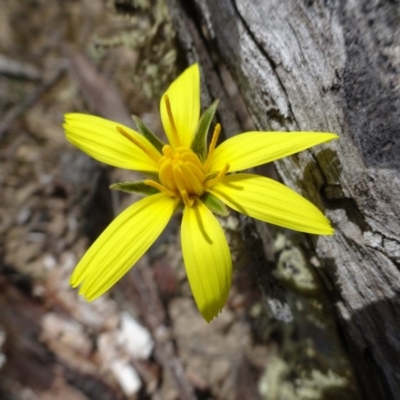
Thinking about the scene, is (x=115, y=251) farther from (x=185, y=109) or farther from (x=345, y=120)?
(x=345, y=120)

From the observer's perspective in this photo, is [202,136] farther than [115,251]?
Yes

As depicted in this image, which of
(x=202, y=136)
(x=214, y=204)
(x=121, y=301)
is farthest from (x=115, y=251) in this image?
(x=121, y=301)

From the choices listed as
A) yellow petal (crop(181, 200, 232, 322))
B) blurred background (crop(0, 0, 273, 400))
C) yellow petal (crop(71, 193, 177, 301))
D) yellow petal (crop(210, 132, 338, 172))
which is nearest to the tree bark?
yellow petal (crop(210, 132, 338, 172))

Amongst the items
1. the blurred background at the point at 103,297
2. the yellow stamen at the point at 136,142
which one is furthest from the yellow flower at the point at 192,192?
the blurred background at the point at 103,297

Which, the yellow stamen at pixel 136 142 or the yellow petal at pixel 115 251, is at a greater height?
the yellow stamen at pixel 136 142

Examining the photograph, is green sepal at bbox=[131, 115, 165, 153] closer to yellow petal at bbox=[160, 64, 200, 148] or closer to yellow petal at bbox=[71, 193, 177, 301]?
yellow petal at bbox=[160, 64, 200, 148]

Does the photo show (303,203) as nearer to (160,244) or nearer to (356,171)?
(356,171)

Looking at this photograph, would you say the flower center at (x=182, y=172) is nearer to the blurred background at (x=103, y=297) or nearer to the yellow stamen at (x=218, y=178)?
the yellow stamen at (x=218, y=178)

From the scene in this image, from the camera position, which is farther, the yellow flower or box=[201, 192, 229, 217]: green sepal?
box=[201, 192, 229, 217]: green sepal
